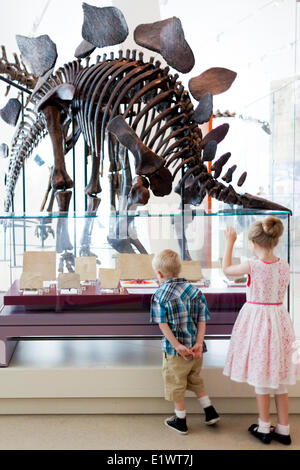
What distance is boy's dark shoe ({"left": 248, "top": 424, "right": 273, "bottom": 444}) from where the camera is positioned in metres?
2.34

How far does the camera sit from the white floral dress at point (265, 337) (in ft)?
7.61

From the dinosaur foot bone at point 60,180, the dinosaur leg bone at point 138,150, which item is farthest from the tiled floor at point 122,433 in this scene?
the dinosaur foot bone at point 60,180

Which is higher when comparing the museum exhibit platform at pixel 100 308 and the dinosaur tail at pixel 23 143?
the dinosaur tail at pixel 23 143

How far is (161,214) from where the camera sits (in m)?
2.86

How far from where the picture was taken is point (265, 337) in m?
2.33

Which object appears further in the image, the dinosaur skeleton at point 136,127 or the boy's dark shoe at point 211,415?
the dinosaur skeleton at point 136,127

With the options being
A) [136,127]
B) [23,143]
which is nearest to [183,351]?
[136,127]

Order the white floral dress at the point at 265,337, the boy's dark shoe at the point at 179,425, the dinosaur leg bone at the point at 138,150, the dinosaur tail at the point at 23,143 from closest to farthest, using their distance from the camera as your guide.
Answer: the white floral dress at the point at 265,337 < the boy's dark shoe at the point at 179,425 < the dinosaur leg bone at the point at 138,150 < the dinosaur tail at the point at 23,143

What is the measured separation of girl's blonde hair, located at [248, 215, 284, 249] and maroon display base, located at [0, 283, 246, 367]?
1.69 feet

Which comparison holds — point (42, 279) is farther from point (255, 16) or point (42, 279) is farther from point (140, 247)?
point (255, 16)

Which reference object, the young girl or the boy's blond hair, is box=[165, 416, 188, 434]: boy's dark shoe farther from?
the boy's blond hair

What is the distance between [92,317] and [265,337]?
3.22ft

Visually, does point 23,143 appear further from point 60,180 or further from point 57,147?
point 60,180

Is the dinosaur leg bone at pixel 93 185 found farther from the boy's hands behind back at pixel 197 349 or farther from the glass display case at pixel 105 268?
the boy's hands behind back at pixel 197 349
